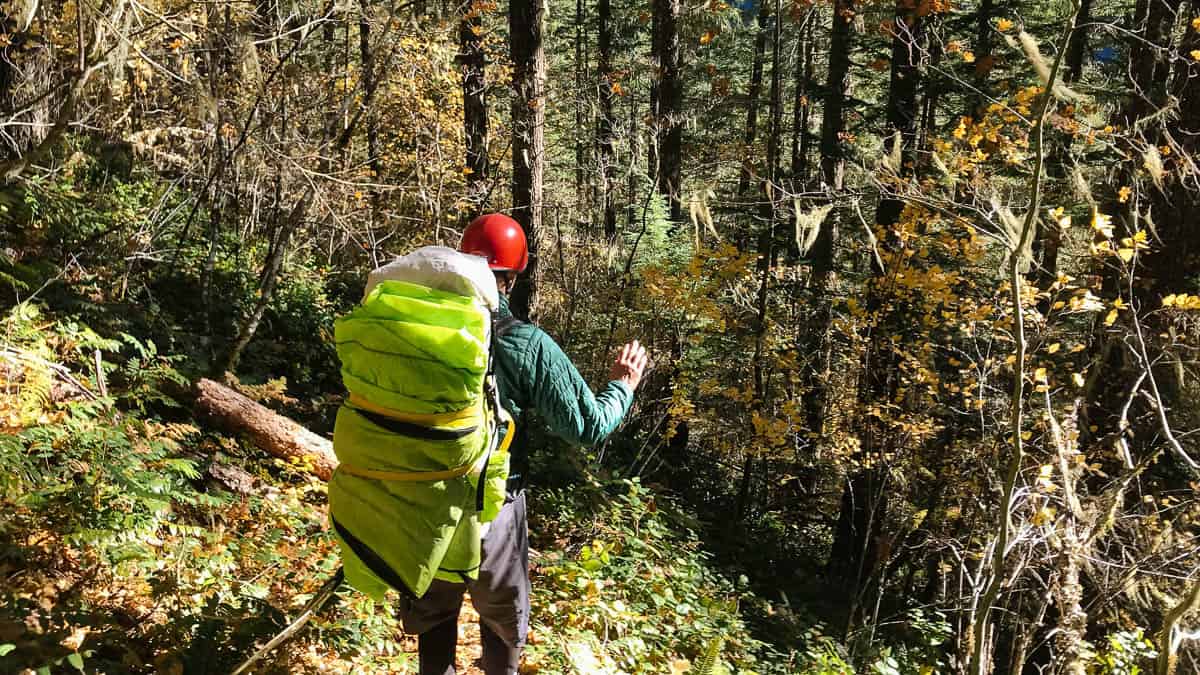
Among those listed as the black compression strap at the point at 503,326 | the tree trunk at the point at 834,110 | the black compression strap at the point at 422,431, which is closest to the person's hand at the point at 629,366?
the black compression strap at the point at 503,326

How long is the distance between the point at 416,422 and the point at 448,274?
1.59ft

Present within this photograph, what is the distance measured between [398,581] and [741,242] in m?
11.2

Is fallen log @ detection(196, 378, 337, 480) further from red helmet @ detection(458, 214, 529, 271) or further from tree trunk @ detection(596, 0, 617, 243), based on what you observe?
tree trunk @ detection(596, 0, 617, 243)

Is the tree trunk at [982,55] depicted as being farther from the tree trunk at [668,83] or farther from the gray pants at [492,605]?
the gray pants at [492,605]

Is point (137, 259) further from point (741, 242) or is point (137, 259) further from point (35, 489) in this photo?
point (741, 242)

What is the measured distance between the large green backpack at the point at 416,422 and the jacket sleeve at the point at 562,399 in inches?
8.3

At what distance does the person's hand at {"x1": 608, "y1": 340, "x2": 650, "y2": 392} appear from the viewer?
8.77 feet

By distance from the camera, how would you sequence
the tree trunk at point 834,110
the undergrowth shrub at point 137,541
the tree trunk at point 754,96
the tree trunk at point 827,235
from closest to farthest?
1. the undergrowth shrub at point 137,541
2. the tree trunk at point 827,235
3. the tree trunk at point 834,110
4. the tree trunk at point 754,96

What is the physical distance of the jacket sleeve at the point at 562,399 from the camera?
8.12ft

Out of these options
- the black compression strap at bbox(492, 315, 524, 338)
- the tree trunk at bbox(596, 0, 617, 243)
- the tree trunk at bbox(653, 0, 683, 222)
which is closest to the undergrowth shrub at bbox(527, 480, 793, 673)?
the black compression strap at bbox(492, 315, 524, 338)

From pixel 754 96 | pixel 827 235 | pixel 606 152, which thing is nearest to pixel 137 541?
pixel 606 152

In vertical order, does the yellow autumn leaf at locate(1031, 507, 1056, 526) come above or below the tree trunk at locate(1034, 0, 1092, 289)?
below

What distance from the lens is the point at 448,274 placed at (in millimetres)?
2232

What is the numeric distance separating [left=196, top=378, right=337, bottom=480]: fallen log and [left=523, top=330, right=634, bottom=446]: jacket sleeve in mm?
3882
